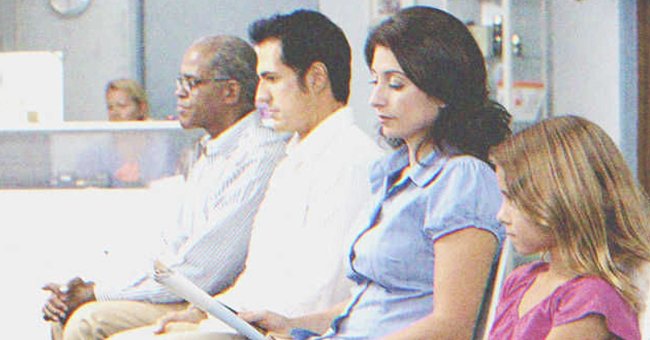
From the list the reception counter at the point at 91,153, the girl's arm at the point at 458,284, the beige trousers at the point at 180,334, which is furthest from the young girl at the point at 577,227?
the reception counter at the point at 91,153

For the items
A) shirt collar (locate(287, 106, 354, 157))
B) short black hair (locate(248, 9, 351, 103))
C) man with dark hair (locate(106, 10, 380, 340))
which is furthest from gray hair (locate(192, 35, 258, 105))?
shirt collar (locate(287, 106, 354, 157))

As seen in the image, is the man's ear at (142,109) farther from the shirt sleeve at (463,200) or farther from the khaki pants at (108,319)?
the shirt sleeve at (463,200)

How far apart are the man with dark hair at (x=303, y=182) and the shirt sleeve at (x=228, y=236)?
8 cm

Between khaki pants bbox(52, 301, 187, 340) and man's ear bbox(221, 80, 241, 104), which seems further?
man's ear bbox(221, 80, 241, 104)

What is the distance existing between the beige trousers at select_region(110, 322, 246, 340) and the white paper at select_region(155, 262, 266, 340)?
0.24 meters

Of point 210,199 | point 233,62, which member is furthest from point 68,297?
point 233,62

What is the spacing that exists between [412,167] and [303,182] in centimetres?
40

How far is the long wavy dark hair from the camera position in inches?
72.7

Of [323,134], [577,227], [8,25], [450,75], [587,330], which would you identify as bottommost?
[587,330]

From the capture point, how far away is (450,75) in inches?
72.8

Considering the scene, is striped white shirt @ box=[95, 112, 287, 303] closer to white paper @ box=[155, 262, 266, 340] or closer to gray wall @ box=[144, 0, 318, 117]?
white paper @ box=[155, 262, 266, 340]

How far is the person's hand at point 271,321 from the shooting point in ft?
6.64

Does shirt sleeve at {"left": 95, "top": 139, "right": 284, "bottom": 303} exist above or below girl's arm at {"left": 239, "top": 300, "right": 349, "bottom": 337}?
above

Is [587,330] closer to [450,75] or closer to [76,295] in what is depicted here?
[450,75]
